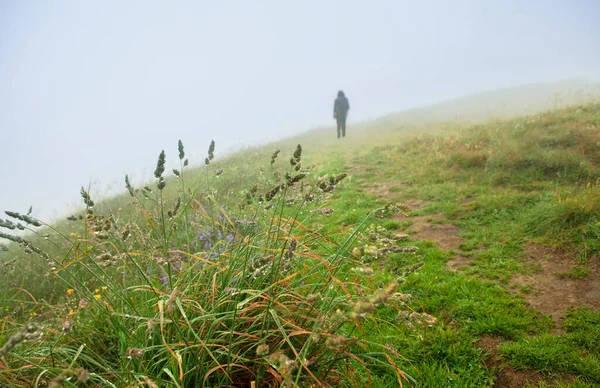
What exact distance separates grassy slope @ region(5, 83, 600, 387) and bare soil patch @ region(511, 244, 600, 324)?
14cm

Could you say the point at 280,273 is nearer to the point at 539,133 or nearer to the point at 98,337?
the point at 98,337

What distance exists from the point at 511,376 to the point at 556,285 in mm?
1699

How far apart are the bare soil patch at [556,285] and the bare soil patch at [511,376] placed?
2.76 feet

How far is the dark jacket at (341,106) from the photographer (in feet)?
70.1

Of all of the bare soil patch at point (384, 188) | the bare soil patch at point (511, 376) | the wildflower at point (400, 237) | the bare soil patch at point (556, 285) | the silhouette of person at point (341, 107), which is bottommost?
the bare soil patch at point (556, 285)

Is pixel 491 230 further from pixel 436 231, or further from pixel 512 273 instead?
pixel 512 273

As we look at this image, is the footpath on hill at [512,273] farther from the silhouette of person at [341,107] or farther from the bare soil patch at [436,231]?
the silhouette of person at [341,107]

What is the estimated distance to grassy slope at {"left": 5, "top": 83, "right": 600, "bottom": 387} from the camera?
104 inches

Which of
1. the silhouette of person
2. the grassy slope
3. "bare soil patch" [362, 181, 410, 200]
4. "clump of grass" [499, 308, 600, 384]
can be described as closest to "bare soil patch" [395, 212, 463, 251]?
the grassy slope

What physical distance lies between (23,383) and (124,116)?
187745mm

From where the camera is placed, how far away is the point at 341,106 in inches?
853

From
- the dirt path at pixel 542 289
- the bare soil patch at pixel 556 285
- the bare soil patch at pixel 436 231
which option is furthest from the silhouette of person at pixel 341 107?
the bare soil patch at pixel 556 285

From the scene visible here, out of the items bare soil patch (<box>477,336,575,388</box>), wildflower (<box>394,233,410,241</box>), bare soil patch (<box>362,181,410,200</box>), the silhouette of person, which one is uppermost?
the silhouette of person

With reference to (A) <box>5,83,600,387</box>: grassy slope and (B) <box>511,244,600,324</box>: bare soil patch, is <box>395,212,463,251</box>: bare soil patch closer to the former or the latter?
(A) <box>5,83,600,387</box>: grassy slope
